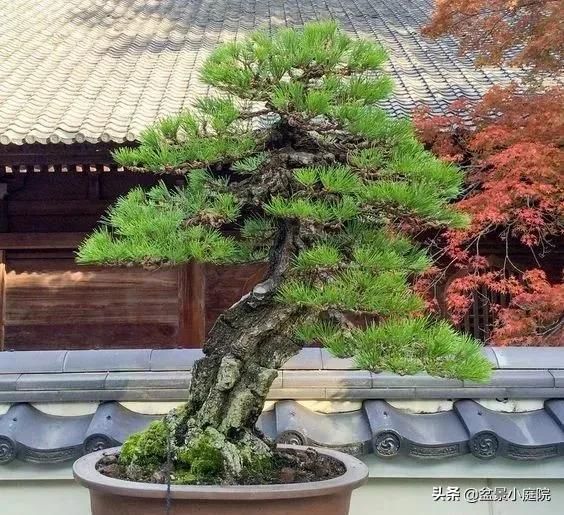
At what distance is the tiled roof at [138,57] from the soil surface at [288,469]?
340cm

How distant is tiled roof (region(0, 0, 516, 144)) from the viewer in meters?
5.20

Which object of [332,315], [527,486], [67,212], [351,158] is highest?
[351,158]

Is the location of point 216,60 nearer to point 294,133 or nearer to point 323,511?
point 294,133

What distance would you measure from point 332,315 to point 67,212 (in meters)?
4.66

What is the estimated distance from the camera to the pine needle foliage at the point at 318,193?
5.01ft

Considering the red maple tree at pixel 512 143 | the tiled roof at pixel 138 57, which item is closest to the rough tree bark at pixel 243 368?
the red maple tree at pixel 512 143

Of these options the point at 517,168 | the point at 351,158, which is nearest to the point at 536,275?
the point at 517,168

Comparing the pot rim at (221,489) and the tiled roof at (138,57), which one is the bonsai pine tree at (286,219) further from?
the tiled roof at (138,57)

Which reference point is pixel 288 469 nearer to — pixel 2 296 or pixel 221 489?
pixel 221 489

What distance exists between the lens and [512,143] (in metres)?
4.12

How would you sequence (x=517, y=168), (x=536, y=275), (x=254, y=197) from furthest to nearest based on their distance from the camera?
(x=536, y=275)
(x=517, y=168)
(x=254, y=197)

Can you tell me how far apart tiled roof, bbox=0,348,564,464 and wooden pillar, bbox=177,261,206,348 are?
11.9 feet

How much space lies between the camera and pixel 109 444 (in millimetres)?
1842

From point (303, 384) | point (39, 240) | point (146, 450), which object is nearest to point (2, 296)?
point (39, 240)
